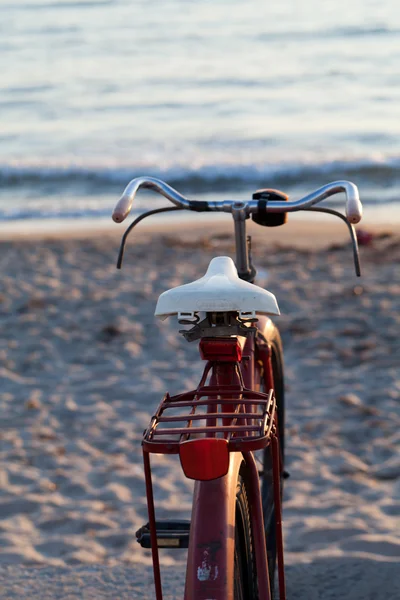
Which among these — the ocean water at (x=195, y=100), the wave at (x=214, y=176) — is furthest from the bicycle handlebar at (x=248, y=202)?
the wave at (x=214, y=176)

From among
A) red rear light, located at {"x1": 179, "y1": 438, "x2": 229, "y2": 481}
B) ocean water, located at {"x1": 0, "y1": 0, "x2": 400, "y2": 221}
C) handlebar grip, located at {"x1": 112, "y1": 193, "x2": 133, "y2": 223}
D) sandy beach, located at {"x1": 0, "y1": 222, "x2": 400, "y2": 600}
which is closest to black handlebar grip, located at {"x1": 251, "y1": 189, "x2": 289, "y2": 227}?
handlebar grip, located at {"x1": 112, "y1": 193, "x2": 133, "y2": 223}

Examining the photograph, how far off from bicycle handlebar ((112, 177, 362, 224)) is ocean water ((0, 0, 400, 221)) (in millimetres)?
8180

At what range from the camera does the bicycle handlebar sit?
8.30ft

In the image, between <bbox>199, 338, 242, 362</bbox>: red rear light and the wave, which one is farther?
the wave

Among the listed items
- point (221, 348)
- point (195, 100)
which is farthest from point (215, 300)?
point (195, 100)

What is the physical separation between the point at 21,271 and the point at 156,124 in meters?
8.13

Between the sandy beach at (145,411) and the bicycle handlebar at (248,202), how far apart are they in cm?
157

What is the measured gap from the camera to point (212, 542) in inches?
87.3

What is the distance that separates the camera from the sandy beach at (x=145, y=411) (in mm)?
3865

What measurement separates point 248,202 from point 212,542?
1.10m

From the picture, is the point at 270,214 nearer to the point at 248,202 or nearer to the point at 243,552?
the point at 248,202

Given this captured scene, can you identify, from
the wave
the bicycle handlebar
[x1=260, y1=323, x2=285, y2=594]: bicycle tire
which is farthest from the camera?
the wave

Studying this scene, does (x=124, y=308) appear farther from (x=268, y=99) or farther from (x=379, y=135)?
(x=268, y=99)

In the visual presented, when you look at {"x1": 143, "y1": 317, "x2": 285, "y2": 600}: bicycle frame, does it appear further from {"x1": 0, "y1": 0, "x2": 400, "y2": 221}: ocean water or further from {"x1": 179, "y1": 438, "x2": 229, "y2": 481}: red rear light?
{"x1": 0, "y1": 0, "x2": 400, "y2": 221}: ocean water
